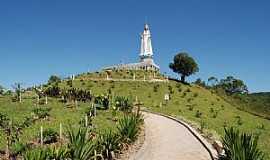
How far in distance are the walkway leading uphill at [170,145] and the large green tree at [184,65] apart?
43.3 metres

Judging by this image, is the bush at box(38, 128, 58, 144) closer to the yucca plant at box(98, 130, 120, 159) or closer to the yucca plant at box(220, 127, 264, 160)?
the yucca plant at box(98, 130, 120, 159)

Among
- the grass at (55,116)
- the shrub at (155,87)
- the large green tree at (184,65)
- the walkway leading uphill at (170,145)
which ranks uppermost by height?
the large green tree at (184,65)

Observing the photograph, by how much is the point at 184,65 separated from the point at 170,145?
51702 mm

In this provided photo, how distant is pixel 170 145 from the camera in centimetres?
2334

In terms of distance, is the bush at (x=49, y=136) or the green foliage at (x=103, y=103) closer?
the bush at (x=49, y=136)

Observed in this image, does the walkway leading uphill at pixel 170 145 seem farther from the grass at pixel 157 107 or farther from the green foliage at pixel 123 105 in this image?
the green foliage at pixel 123 105

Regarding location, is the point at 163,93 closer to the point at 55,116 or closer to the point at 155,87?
the point at 155,87

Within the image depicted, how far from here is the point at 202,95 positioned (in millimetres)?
64125

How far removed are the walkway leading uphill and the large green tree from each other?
4330 cm

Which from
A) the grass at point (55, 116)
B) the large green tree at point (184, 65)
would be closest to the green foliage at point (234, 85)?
the large green tree at point (184, 65)

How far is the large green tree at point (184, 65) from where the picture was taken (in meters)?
74.3

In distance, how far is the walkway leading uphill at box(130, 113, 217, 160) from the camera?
2053 centimetres

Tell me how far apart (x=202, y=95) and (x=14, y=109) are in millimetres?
31909

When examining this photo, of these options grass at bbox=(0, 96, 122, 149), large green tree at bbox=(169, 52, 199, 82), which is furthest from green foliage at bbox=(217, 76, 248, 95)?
grass at bbox=(0, 96, 122, 149)
